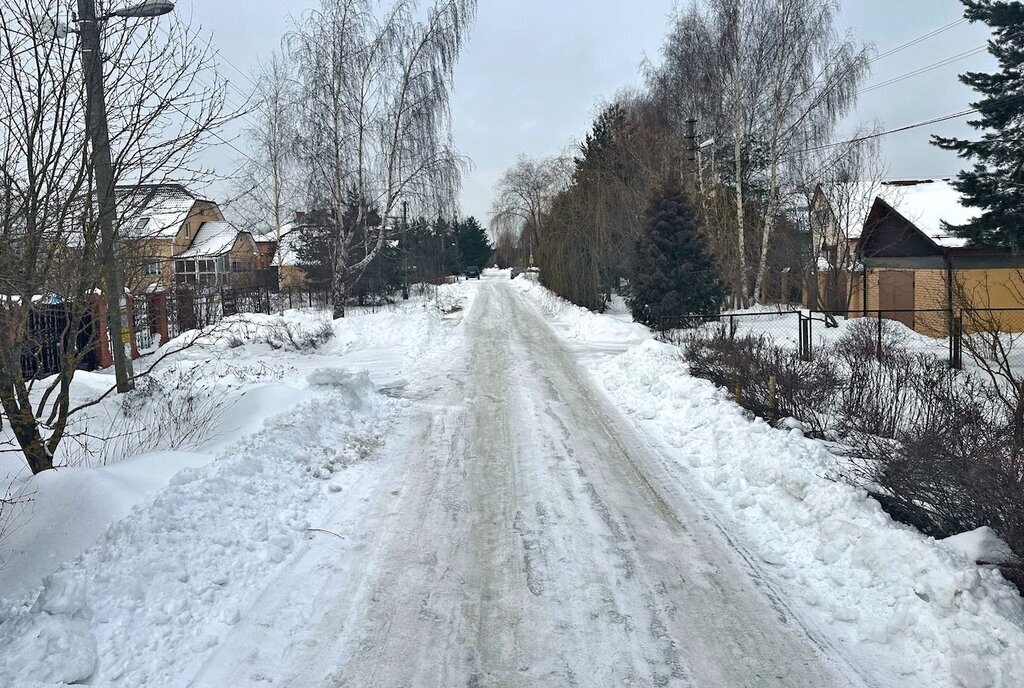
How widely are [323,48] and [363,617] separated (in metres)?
22.1

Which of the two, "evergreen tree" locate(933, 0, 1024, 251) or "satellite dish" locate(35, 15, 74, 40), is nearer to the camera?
"satellite dish" locate(35, 15, 74, 40)

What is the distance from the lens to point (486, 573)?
4.91m

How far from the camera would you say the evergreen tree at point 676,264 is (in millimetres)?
21906

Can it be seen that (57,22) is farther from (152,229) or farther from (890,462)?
(890,462)

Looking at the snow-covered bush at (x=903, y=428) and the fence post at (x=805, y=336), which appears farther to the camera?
the fence post at (x=805, y=336)

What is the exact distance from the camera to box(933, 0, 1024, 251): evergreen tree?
17.7m

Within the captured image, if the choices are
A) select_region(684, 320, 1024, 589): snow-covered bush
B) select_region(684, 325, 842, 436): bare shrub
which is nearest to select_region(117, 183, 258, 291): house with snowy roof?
select_region(684, 320, 1024, 589): snow-covered bush

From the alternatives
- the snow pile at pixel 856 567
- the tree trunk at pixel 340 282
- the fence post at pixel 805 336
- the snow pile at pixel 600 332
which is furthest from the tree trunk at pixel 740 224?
the snow pile at pixel 856 567

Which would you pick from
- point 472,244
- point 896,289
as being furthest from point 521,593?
point 472,244

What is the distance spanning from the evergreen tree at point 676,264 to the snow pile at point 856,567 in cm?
1387

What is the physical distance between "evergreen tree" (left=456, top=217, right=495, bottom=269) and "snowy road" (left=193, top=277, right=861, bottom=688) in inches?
3305

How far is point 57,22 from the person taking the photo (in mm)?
4984

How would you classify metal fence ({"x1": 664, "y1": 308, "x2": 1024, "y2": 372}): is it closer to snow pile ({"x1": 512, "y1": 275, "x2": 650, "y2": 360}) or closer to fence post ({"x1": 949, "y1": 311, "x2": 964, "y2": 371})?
fence post ({"x1": 949, "y1": 311, "x2": 964, "y2": 371})

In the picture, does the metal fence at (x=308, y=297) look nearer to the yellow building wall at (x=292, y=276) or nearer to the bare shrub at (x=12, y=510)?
the yellow building wall at (x=292, y=276)
